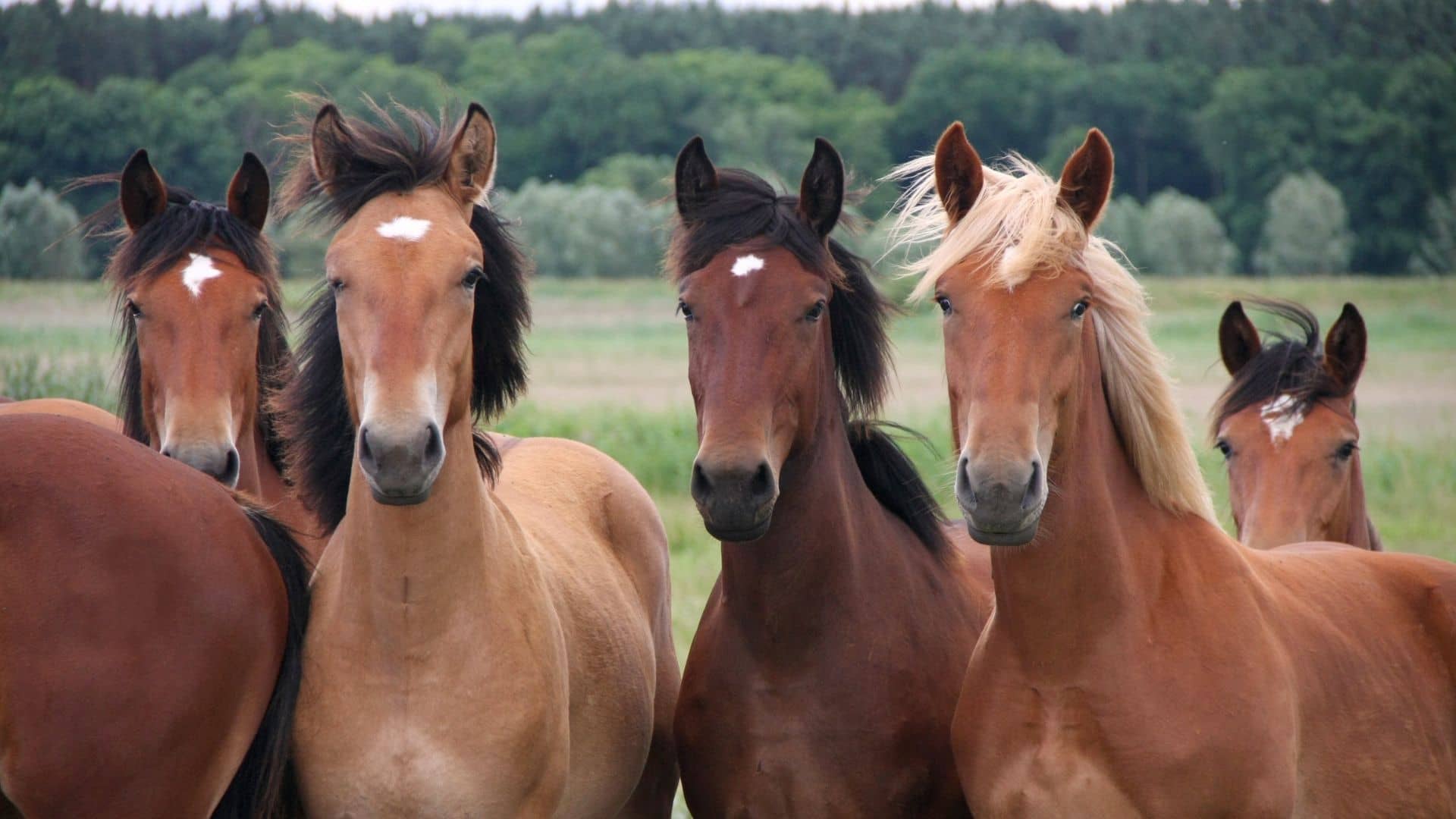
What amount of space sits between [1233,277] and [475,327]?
38983 mm

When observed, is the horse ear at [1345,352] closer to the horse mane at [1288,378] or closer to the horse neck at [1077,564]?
the horse mane at [1288,378]

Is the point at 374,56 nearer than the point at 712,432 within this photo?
No

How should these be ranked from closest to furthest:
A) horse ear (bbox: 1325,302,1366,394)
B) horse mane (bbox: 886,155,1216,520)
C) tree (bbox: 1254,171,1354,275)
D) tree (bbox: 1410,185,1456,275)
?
horse mane (bbox: 886,155,1216,520), horse ear (bbox: 1325,302,1366,394), tree (bbox: 1410,185,1456,275), tree (bbox: 1254,171,1354,275)

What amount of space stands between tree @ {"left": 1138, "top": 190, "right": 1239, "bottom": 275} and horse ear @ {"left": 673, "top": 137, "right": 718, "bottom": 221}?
35819mm

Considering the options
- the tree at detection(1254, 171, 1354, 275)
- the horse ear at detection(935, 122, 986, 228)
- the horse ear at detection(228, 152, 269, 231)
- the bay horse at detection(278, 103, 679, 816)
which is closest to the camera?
the bay horse at detection(278, 103, 679, 816)

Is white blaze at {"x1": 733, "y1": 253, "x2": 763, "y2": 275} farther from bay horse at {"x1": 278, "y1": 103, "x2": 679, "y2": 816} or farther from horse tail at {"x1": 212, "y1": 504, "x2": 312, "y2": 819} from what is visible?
horse tail at {"x1": 212, "y1": 504, "x2": 312, "y2": 819}

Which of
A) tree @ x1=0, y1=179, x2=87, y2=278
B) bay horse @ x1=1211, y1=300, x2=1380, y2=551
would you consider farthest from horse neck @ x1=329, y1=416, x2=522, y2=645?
tree @ x1=0, y1=179, x2=87, y2=278

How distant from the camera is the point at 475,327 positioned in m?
3.69

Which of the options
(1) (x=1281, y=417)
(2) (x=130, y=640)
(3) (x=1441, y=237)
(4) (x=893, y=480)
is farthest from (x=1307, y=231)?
(2) (x=130, y=640)

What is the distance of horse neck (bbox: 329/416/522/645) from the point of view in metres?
3.16

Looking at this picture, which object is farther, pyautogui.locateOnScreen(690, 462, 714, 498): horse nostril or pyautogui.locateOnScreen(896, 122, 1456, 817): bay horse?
pyautogui.locateOnScreen(690, 462, 714, 498): horse nostril

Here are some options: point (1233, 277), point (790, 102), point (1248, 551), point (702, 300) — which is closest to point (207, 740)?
point (702, 300)

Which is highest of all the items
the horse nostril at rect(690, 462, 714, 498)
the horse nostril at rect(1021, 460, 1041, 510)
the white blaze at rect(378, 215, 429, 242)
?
the white blaze at rect(378, 215, 429, 242)

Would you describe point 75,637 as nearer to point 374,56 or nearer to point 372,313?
point 372,313
